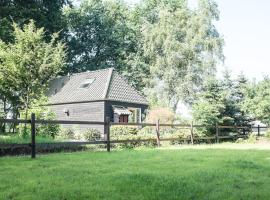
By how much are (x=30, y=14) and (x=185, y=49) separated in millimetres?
16715

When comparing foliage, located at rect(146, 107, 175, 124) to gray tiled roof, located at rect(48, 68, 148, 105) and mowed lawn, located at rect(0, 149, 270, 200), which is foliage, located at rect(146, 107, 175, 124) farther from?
mowed lawn, located at rect(0, 149, 270, 200)

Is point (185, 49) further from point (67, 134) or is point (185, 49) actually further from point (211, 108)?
point (67, 134)

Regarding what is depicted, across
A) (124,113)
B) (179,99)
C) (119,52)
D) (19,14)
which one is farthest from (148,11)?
(124,113)

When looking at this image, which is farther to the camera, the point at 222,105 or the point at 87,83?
the point at 87,83

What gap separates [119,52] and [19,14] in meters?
16.0

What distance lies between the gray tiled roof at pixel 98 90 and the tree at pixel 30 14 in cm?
522

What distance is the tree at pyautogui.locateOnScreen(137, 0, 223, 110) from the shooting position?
41469 millimetres

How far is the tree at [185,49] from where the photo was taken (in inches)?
1633

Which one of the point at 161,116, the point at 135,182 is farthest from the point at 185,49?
the point at 135,182

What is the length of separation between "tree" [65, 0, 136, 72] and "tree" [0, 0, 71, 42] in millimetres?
7893

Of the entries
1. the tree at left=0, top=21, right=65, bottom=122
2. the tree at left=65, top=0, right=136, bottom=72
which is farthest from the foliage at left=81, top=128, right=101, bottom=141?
the tree at left=65, top=0, right=136, bottom=72

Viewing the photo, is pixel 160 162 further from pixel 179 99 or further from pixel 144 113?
pixel 179 99

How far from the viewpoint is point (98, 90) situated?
32688mm

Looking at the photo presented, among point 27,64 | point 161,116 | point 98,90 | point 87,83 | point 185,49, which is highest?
point 185,49
